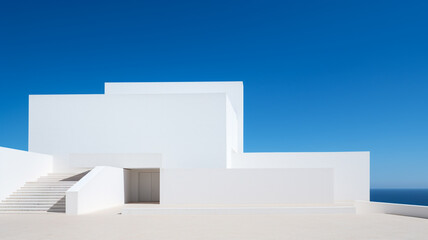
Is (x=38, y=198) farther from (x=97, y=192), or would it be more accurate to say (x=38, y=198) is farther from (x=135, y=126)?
(x=135, y=126)

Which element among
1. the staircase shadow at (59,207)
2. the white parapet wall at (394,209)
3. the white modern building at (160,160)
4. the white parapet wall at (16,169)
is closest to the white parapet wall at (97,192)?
the white modern building at (160,160)

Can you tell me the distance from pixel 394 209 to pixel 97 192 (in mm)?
10650

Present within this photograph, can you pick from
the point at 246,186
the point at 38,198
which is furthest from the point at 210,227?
the point at 246,186

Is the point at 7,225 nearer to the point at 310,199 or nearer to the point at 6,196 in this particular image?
the point at 6,196

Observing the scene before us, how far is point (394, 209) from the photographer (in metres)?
15.3

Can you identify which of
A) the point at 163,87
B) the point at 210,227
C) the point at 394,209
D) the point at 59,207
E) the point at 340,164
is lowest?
the point at 59,207

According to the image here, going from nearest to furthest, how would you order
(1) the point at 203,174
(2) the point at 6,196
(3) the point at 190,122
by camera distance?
(2) the point at 6,196
(1) the point at 203,174
(3) the point at 190,122

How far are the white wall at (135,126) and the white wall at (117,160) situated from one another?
121 inches

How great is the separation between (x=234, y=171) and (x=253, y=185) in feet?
3.58

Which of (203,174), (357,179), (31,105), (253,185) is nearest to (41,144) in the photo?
(31,105)

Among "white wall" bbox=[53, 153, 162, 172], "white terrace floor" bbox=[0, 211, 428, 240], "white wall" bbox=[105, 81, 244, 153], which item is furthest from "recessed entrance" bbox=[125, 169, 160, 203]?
"white wall" bbox=[105, 81, 244, 153]

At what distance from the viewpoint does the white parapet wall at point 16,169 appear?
17031 millimetres

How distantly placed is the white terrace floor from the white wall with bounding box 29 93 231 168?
9974 mm

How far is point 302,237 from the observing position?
9.83 meters
